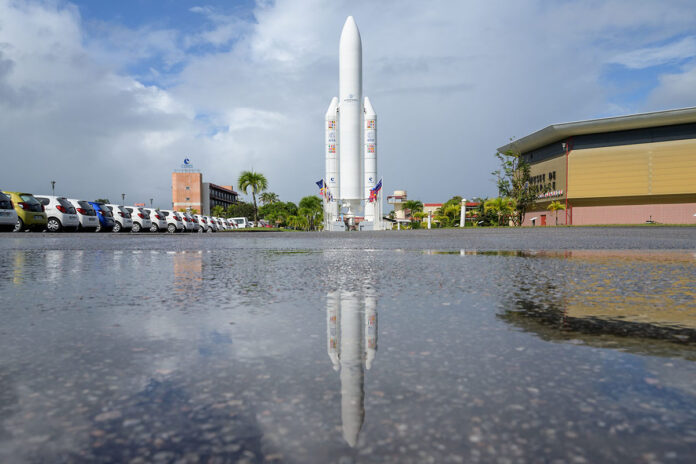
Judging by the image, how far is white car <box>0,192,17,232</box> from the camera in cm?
1948

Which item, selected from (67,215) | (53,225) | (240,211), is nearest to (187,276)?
(67,215)

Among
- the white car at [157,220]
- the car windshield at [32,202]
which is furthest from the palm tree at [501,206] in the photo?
the car windshield at [32,202]

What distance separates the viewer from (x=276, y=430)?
61.7 inches

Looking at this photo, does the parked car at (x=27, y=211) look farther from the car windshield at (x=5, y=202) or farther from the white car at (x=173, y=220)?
the white car at (x=173, y=220)

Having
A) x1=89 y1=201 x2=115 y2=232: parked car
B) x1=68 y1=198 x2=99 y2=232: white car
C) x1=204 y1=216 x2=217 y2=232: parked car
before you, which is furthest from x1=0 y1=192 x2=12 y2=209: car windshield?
x1=204 y1=216 x2=217 y2=232: parked car

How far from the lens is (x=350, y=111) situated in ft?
208

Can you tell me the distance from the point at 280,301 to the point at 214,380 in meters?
2.04

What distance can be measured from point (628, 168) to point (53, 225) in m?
63.9

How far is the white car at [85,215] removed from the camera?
2423 centimetres

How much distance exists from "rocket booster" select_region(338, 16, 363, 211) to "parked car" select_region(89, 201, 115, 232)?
3932 centimetres

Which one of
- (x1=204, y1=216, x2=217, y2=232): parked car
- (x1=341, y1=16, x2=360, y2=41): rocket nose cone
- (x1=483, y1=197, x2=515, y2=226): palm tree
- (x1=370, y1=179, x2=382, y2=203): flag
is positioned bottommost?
(x1=204, y1=216, x2=217, y2=232): parked car

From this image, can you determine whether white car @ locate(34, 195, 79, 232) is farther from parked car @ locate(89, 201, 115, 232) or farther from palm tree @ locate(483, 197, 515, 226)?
palm tree @ locate(483, 197, 515, 226)

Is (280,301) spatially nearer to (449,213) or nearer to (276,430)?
(276,430)

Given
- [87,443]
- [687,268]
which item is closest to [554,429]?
[87,443]
